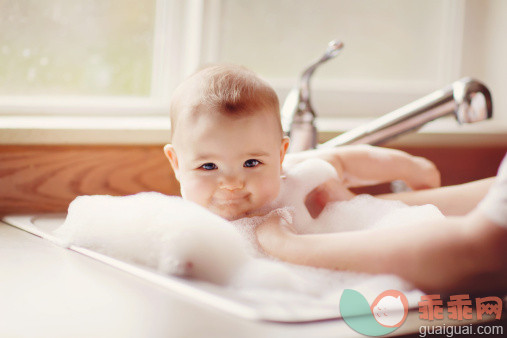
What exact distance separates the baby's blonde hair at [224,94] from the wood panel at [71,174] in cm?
34

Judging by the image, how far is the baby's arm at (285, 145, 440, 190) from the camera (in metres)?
1.07

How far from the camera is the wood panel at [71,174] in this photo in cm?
115

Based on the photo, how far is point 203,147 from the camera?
0.86 metres

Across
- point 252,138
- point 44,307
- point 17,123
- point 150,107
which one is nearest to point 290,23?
point 150,107

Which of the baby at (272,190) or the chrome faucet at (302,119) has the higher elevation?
the chrome faucet at (302,119)

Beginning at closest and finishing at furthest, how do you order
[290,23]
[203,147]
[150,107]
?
1. [203,147]
2. [150,107]
3. [290,23]

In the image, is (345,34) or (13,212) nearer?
(13,212)

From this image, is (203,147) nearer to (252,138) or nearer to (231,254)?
(252,138)

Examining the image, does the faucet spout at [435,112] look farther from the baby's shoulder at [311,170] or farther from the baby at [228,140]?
the baby at [228,140]

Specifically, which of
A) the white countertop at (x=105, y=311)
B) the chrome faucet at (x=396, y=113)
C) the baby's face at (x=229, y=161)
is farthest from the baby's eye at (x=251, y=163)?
the chrome faucet at (x=396, y=113)

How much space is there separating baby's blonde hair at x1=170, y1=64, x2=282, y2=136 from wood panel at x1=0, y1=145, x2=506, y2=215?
343 mm

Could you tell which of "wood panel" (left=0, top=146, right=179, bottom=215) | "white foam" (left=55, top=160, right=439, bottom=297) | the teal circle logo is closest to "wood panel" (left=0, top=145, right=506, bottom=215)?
"wood panel" (left=0, top=146, right=179, bottom=215)

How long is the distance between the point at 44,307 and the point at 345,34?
1.38 metres

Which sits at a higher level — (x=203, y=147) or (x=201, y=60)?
(x=201, y=60)
